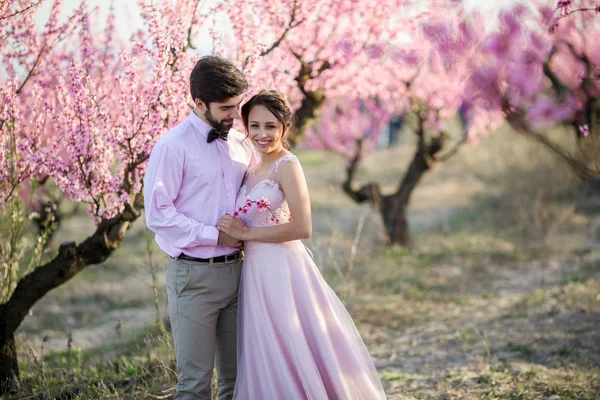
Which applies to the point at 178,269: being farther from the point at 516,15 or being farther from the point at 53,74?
the point at 516,15

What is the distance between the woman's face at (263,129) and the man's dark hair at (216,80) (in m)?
0.18

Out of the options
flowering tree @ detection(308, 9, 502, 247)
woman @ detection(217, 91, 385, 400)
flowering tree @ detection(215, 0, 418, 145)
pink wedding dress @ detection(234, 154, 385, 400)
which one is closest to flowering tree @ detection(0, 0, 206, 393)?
flowering tree @ detection(215, 0, 418, 145)

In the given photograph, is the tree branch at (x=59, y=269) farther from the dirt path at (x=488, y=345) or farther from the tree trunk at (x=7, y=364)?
the dirt path at (x=488, y=345)

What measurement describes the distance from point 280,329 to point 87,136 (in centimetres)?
161

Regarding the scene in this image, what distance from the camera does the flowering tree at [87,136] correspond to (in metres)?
3.60

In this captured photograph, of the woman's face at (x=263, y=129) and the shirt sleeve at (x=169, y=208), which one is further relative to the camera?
the woman's face at (x=263, y=129)

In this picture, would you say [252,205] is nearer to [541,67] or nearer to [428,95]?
[428,95]

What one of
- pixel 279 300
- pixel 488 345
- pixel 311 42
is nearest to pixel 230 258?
pixel 279 300

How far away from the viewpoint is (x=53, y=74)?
15.0ft

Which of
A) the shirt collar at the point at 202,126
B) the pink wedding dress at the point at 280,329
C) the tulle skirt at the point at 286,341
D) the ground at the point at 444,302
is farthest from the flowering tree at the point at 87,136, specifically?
the tulle skirt at the point at 286,341

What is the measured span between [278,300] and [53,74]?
2690 millimetres

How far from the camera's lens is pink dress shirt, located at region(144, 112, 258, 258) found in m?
2.70

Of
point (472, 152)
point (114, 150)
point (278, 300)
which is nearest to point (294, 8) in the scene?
point (114, 150)

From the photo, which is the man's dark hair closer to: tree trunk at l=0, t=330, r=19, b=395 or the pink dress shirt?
the pink dress shirt
